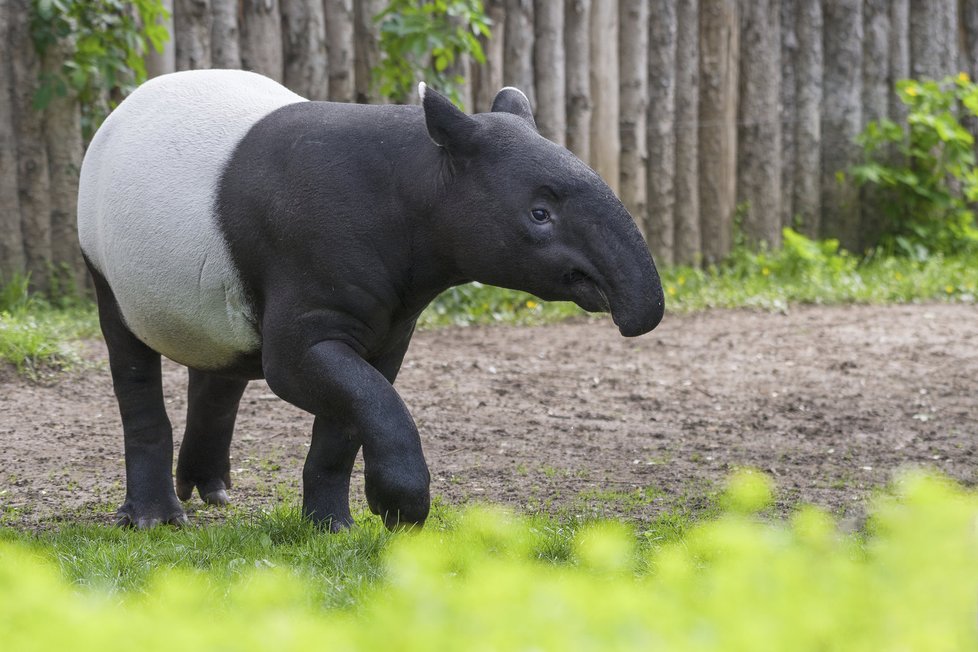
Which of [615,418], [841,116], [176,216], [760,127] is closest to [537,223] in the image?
[176,216]

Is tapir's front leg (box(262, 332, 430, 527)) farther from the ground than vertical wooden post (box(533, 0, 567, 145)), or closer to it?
closer to it

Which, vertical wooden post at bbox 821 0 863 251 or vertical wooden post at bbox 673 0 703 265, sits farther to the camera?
vertical wooden post at bbox 821 0 863 251

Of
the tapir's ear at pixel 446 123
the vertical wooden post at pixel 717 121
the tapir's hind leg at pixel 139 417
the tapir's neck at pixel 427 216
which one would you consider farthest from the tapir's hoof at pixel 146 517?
the vertical wooden post at pixel 717 121

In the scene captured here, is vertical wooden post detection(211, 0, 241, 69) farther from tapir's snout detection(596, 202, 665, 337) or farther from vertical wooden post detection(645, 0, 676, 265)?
tapir's snout detection(596, 202, 665, 337)

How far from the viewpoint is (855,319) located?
29.4 ft

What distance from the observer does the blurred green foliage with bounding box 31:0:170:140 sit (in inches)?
313

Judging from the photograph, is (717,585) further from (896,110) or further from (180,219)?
(896,110)

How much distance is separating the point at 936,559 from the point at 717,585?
13.4 inches

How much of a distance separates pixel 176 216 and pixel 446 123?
982 mm

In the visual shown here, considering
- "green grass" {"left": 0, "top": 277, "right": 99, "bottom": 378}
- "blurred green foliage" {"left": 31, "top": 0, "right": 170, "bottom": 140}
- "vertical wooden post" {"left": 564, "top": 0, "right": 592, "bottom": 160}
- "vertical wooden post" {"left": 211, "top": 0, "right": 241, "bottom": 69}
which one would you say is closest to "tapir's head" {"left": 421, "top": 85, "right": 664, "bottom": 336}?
"green grass" {"left": 0, "top": 277, "right": 99, "bottom": 378}

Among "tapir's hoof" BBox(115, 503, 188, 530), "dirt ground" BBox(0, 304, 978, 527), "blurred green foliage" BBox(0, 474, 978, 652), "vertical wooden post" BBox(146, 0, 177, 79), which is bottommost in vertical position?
"dirt ground" BBox(0, 304, 978, 527)

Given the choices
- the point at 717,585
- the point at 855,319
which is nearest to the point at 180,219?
the point at 717,585

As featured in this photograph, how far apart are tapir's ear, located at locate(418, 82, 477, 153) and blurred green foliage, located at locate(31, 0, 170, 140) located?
470 centimetres

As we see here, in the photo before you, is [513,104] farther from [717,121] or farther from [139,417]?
[717,121]
